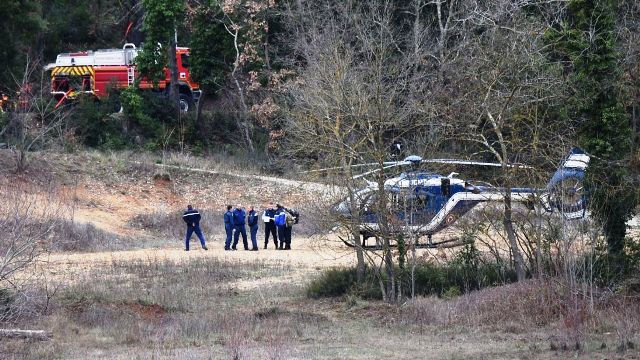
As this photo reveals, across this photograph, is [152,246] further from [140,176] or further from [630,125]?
[630,125]

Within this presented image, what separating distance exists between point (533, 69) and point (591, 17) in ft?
6.14

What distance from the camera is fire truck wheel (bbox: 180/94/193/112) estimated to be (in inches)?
2374

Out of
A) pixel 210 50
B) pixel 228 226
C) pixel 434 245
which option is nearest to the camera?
pixel 434 245

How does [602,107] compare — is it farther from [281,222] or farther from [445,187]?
[281,222]

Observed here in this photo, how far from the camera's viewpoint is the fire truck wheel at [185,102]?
60303 millimetres

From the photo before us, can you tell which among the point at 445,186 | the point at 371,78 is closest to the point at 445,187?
the point at 445,186

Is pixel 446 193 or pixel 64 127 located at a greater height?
pixel 64 127

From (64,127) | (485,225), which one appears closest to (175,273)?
(485,225)

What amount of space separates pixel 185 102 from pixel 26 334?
39909mm

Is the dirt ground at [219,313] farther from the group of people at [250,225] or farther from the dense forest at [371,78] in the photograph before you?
the dense forest at [371,78]

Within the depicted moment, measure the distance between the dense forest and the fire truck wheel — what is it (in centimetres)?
86

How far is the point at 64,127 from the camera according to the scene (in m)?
54.2

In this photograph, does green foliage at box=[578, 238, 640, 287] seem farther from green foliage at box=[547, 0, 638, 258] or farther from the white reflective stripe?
the white reflective stripe

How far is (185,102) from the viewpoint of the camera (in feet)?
200
